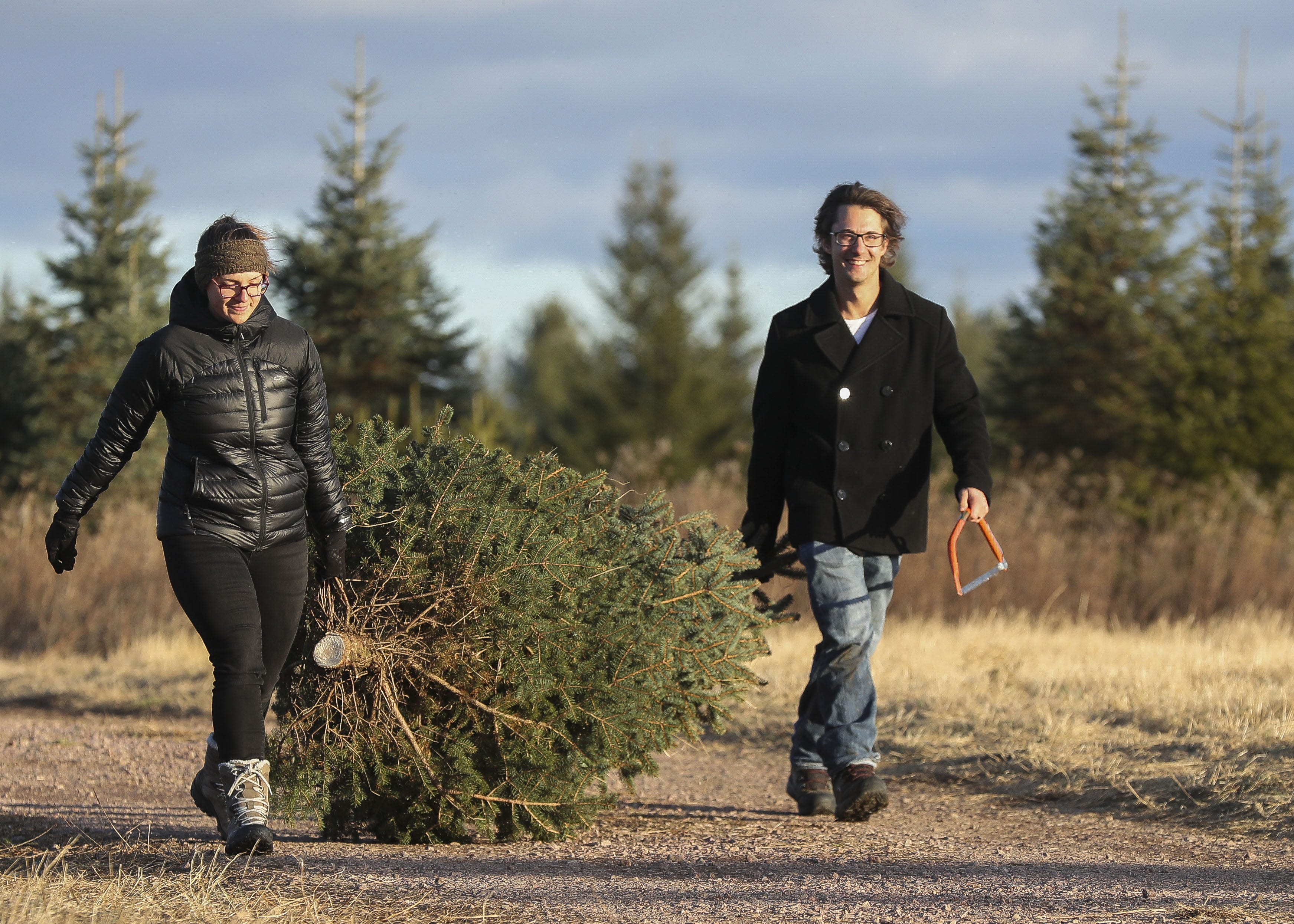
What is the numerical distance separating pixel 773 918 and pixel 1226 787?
245 cm

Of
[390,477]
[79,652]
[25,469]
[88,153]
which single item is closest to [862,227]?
[390,477]

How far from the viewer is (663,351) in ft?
126

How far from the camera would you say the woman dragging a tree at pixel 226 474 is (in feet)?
14.1

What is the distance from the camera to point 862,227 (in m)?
5.23

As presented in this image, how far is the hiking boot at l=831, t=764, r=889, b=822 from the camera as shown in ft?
16.3

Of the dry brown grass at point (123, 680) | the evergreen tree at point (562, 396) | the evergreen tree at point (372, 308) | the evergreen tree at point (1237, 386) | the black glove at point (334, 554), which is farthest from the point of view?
the evergreen tree at point (562, 396)

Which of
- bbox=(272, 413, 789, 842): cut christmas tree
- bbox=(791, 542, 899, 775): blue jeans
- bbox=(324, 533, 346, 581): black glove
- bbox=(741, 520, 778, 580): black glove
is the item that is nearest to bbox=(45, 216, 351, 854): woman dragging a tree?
bbox=(324, 533, 346, 581): black glove

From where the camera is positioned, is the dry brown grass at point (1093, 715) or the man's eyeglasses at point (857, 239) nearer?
the man's eyeglasses at point (857, 239)

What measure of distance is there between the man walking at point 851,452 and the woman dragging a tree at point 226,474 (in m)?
1.83

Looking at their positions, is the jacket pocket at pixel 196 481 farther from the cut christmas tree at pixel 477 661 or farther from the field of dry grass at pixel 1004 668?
the field of dry grass at pixel 1004 668

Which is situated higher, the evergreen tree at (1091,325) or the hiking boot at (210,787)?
the evergreen tree at (1091,325)

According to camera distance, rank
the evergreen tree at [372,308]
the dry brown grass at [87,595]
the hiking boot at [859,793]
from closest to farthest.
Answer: the hiking boot at [859,793]
the dry brown grass at [87,595]
the evergreen tree at [372,308]

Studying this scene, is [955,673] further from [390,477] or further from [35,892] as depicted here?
[35,892]

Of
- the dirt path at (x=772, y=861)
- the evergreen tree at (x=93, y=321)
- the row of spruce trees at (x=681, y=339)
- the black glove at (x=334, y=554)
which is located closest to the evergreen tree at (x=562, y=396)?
the row of spruce trees at (x=681, y=339)
